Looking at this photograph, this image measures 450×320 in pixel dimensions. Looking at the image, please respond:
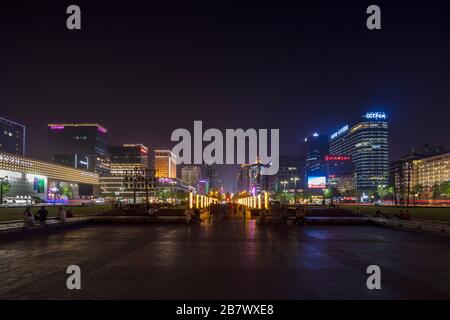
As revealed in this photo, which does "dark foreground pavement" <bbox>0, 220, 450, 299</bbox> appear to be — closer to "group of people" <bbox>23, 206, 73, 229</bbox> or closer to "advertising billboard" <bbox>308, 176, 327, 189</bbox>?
"group of people" <bbox>23, 206, 73, 229</bbox>

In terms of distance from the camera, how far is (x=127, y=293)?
1004 centimetres

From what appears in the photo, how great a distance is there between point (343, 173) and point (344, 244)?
185368mm

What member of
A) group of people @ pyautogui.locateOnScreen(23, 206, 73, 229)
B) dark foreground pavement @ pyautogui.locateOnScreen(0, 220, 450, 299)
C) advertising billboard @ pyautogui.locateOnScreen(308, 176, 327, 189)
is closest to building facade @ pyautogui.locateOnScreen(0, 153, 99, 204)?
advertising billboard @ pyautogui.locateOnScreen(308, 176, 327, 189)

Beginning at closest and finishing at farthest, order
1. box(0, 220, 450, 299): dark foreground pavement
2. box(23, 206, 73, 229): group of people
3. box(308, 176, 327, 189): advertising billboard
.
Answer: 1. box(0, 220, 450, 299): dark foreground pavement
2. box(23, 206, 73, 229): group of people
3. box(308, 176, 327, 189): advertising billboard

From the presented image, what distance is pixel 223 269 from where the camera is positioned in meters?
13.6

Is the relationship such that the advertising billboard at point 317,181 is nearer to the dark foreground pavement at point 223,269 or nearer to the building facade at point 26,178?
the building facade at point 26,178

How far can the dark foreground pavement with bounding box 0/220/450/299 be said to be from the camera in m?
10.2

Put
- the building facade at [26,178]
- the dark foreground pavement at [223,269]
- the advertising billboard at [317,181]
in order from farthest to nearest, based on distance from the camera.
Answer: the building facade at [26,178] < the advertising billboard at [317,181] < the dark foreground pavement at [223,269]

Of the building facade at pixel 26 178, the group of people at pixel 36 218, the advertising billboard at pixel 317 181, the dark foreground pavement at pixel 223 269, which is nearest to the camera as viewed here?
the dark foreground pavement at pixel 223 269

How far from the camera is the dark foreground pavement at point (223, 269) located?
10203 millimetres

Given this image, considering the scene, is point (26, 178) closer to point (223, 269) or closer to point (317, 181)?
point (317, 181)

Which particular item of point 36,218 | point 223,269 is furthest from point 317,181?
point 223,269

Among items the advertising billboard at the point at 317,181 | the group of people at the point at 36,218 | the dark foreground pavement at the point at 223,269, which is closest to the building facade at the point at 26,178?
the advertising billboard at the point at 317,181
